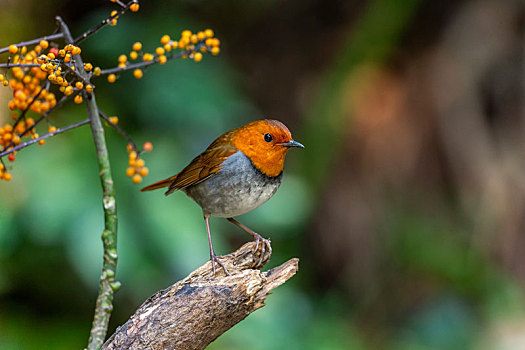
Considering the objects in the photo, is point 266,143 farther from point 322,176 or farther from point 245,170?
point 322,176

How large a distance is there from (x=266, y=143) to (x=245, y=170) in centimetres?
12

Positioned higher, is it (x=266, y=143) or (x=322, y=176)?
(x=266, y=143)

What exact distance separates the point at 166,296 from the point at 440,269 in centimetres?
293

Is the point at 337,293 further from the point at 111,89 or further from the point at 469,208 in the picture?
the point at 111,89

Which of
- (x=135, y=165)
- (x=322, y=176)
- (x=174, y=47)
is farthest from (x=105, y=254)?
(x=322, y=176)

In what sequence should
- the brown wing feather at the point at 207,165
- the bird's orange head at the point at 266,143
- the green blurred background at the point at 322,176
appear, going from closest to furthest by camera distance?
the bird's orange head at the point at 266,143 → the brown wing feather at the point at 207,165 → the green blurred background at the point at 322,176

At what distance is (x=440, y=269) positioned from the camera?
416cm

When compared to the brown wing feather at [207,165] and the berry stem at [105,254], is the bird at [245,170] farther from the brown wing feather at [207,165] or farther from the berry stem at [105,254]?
the berry stem at [105,254]

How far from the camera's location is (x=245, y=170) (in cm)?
196

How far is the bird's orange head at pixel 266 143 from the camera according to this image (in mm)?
1864

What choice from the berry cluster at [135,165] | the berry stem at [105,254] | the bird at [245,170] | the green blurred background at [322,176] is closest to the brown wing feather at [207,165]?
the bird at [245,170]

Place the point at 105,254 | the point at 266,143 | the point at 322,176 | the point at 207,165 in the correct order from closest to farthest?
the point at 105,254 → the point at 266,143 → the point at 207,165 → the point at 322,176

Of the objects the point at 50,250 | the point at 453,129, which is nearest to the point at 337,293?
the point at 453,129

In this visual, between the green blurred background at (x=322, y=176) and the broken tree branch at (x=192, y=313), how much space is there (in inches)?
54.9
